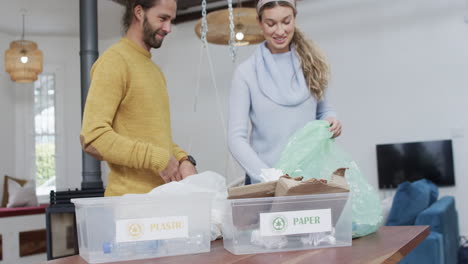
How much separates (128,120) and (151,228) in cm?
57

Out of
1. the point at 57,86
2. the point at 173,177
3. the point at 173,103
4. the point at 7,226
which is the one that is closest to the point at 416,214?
the point at 173,177

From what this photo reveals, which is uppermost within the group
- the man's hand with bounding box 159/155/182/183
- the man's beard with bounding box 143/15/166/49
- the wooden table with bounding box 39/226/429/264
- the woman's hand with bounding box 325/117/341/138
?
the man's beard with bounding box 143/15/166/49

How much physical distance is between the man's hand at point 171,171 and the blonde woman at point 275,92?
0.48 ft

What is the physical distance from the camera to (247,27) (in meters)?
4.38

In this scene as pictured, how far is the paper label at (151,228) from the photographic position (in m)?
0.82

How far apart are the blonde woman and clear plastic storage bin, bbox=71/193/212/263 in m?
0.46

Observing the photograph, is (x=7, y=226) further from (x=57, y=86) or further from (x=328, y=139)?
(x=328, y=139)

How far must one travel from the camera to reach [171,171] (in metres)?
1.31

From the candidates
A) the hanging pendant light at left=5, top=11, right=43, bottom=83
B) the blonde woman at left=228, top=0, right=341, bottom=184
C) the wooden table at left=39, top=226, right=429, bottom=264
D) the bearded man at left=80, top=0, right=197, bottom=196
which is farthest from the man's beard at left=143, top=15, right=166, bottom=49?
the hanging pendant light at left=5, top=11, right=43, bottom=83

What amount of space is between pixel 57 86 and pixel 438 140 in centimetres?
Answer: 478

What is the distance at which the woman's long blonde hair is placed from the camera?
4.46ft

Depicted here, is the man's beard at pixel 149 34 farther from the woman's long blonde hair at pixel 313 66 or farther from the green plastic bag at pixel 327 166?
the green plastic bag at pixel 327 166

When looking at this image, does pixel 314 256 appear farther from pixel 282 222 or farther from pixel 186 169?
pixel 186 169

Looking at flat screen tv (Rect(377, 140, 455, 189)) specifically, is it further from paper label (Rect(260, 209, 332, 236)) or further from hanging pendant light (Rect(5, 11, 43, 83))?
paper label (Rect(260, 209, 332, 236))
